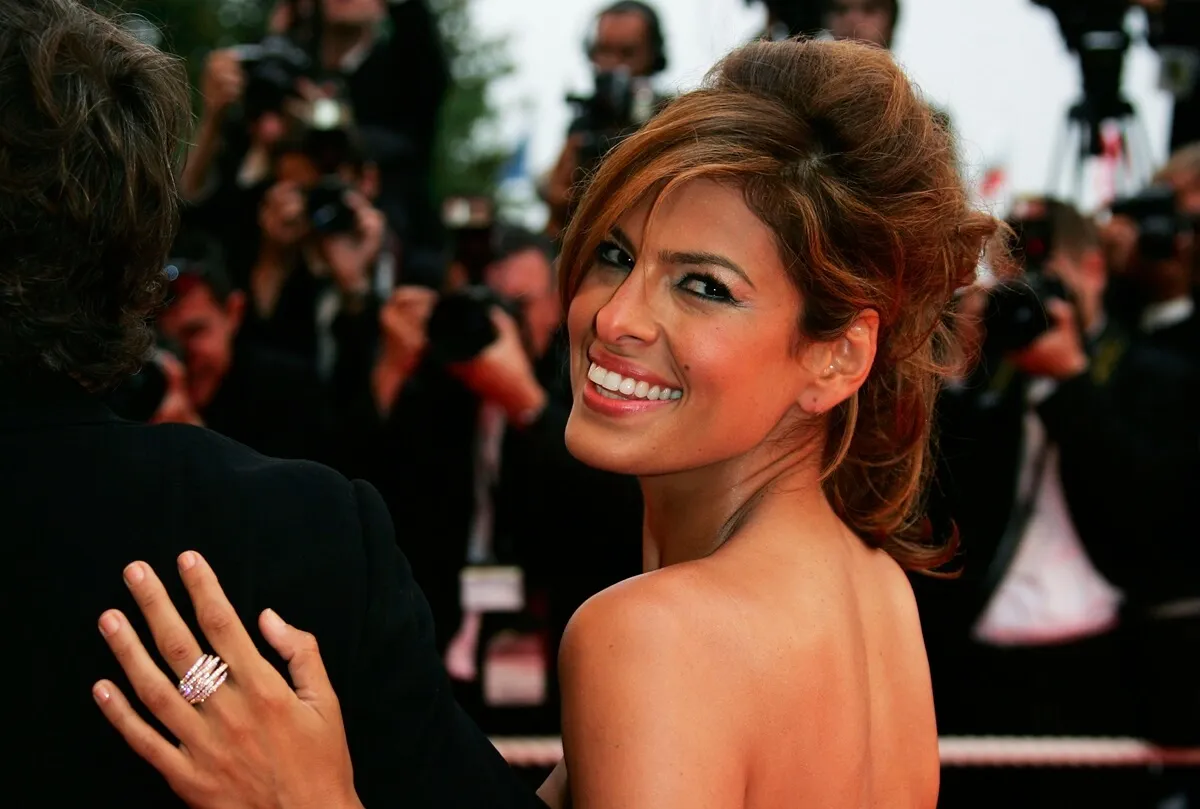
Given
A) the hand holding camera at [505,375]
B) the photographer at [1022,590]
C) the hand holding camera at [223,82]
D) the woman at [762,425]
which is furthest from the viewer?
the hand holding camera at [223,82]

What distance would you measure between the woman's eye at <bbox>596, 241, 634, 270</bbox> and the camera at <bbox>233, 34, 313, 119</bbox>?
2.80 m

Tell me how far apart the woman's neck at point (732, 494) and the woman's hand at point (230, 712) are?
687 millimetres

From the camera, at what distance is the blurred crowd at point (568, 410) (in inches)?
159

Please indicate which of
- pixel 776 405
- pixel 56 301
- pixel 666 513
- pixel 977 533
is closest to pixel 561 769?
pixel 666 513

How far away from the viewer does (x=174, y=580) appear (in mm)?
1620

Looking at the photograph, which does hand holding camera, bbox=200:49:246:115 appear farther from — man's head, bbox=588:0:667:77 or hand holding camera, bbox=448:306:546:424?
hand holding camera, bbox=448:306:546:424

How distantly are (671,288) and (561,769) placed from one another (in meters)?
0.74

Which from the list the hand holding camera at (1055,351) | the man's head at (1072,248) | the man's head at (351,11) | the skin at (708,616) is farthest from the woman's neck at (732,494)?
the man's head at (351,11)

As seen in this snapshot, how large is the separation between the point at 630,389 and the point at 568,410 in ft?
6.84

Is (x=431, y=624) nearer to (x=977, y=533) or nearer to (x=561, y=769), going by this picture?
(x=561, y=769)

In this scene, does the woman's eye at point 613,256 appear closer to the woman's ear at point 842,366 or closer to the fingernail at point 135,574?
the woman's ear at point 842,366

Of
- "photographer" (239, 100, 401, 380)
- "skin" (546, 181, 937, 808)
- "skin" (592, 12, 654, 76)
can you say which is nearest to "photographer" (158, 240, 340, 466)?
"photographer" (239, 100, 401, 380)

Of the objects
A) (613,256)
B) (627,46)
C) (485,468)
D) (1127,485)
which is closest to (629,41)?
(627,46)

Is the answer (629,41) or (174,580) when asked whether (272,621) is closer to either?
(174,580)
